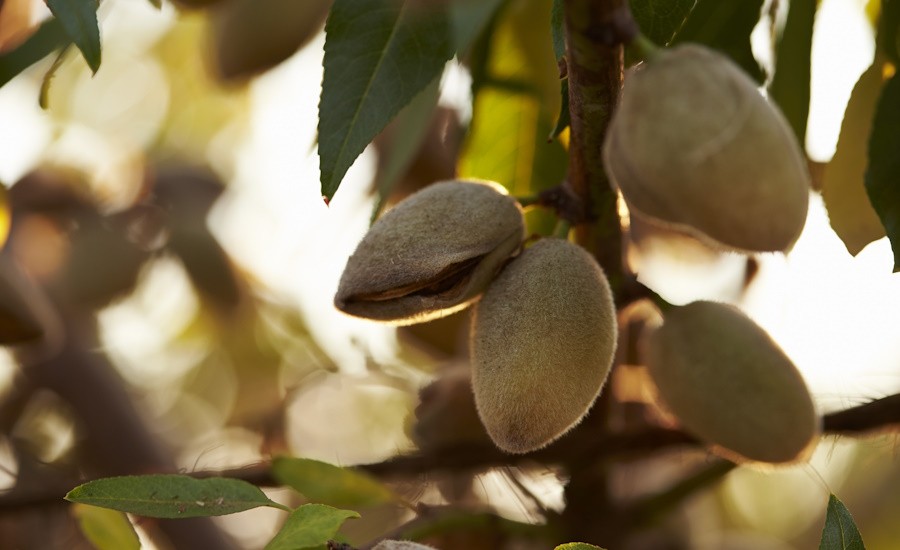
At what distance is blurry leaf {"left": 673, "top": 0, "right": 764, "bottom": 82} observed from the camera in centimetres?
88

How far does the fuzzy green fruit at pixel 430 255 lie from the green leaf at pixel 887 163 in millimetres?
277

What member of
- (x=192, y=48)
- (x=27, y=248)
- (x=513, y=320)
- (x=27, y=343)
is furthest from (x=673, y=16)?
(x=192, y=48)

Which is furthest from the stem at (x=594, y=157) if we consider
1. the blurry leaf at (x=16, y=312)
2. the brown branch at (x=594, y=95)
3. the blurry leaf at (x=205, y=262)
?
the blurry leaf at (x=205, y=262)

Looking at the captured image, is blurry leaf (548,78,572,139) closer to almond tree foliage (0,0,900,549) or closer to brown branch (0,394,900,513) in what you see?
almond tree foliage (0,0,900,549)

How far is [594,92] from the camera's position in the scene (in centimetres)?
60

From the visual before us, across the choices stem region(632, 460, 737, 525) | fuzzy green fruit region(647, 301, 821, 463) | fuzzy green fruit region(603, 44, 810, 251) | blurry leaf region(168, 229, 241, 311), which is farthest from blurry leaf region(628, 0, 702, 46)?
blurry leaf region(168, 229, 241, 311)

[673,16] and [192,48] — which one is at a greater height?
[673,16]

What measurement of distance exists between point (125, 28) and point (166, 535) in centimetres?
94

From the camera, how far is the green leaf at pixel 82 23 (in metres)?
0.65

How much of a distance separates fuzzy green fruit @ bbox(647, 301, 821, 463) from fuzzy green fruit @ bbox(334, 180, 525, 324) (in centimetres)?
15

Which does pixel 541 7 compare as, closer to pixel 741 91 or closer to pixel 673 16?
pixel 673 16

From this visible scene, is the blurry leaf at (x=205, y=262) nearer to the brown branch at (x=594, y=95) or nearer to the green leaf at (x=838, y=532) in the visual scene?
the brown branch at (x=594, y=95)

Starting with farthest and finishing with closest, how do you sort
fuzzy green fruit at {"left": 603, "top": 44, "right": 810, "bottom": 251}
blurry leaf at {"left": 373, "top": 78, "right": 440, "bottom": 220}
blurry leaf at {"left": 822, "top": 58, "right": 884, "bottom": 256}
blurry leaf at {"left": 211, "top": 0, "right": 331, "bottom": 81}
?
1. blurry leaf at {"left": 211, "top": 0, "right": 331, "bottom": 81}
2. blurry leaf at {"left": 373, "top": 78, "right": 440, "bottom": 220}
3. blurry leaf at {"left": 822, "top": 58, "right": 884, "bottom": 256}
4. fuzzy green fruit at {"left": 603, "top": 44, "right": 810, "bottom": 251}

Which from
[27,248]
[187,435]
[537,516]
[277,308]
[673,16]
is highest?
[673,16]
